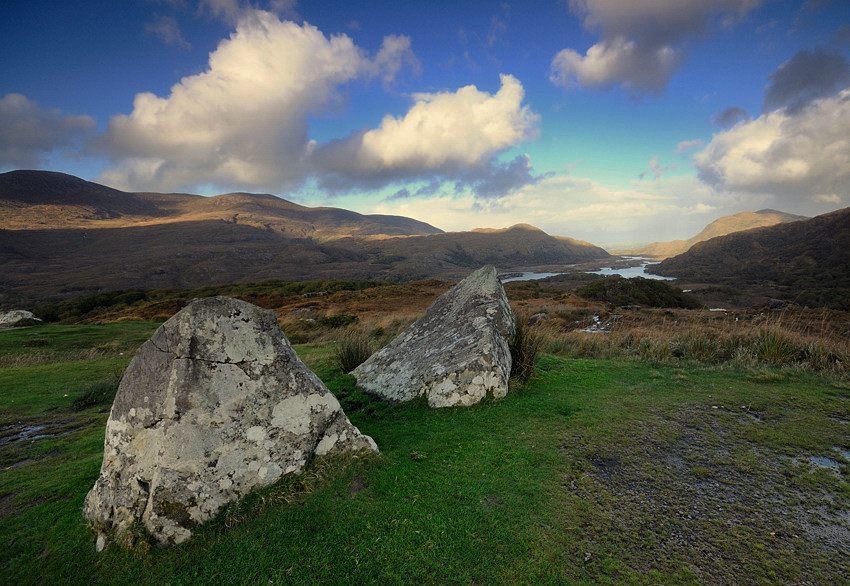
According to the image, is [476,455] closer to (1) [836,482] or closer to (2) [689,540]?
(2) [689,540]

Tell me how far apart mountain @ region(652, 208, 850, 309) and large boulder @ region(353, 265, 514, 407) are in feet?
112

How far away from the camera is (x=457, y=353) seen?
7352mm

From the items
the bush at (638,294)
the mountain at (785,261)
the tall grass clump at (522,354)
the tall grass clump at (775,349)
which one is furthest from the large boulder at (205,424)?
the mountain at (785,261)

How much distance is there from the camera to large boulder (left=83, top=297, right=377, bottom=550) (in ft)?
11.6

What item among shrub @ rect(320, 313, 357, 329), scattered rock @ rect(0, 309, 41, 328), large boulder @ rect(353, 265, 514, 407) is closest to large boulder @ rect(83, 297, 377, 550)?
large boulder @ rect(353, 265, 514, 407)

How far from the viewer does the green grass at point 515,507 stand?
10.0ft

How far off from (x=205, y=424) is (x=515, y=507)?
11.5 ft

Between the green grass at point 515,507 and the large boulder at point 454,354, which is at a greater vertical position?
the large boulder at point 454,354

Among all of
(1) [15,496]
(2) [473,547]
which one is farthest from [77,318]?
(2) [473,547]

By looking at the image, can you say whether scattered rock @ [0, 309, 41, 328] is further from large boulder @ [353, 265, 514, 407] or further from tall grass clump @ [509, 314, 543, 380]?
tall grass clump @ [509, 314, 543, 380]

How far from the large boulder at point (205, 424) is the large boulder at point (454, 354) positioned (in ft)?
8.27

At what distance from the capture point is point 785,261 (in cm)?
7750

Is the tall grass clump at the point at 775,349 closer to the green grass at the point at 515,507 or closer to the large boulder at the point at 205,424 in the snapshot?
the green grass at the point at 515,507

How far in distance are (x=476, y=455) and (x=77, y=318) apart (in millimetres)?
45723
